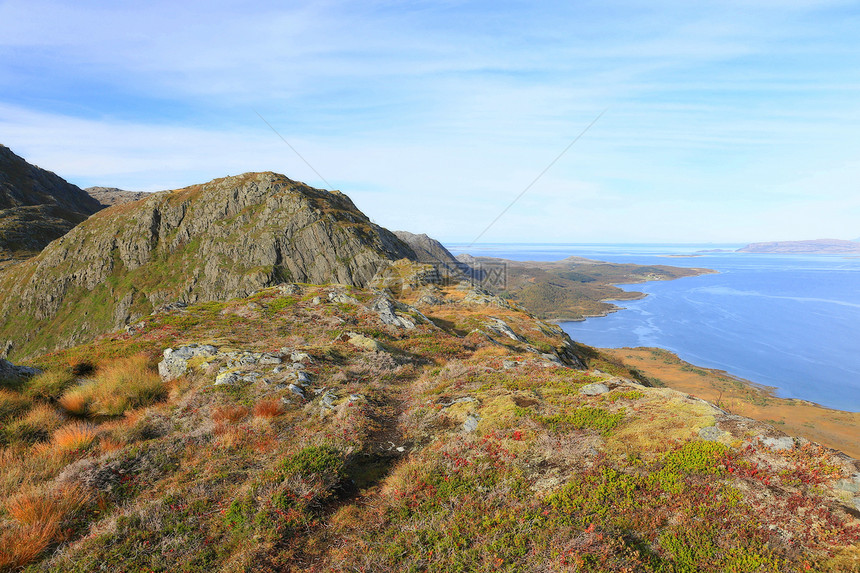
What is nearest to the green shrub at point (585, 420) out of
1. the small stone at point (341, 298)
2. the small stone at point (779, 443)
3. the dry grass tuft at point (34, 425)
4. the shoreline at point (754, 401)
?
the small stone at point (779, 443)

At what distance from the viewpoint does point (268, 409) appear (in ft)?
41.4

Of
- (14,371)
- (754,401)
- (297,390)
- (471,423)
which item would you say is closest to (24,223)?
(14,371)

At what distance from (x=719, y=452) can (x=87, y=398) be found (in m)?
20.1

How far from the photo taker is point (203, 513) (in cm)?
816

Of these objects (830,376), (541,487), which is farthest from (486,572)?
(830,376)

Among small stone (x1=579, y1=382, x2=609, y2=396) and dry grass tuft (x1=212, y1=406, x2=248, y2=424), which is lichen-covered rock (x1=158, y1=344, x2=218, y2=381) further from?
small stone (x1=579, y1=382, x2=609, y2=396)

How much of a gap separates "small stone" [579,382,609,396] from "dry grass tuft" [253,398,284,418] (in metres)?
11.4

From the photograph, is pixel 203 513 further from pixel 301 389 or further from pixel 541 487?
pixel 541 487

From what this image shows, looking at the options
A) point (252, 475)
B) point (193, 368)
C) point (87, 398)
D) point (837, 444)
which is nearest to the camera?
point (252, 475)

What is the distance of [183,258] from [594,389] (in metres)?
135

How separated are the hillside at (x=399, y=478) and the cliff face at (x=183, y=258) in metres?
91.5

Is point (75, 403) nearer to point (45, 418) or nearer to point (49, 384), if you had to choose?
point (45, 418)

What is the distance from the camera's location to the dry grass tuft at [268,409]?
12.4 metres

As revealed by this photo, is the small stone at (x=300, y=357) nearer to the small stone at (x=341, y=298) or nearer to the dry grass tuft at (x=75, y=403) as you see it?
the dry grass tuft at (x=75, y=403)
